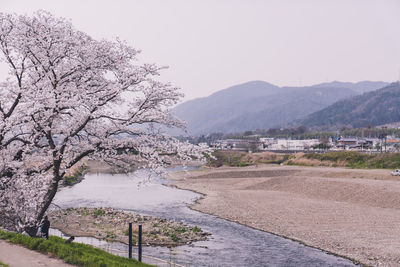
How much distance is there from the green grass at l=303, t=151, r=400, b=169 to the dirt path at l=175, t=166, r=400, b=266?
17.4m

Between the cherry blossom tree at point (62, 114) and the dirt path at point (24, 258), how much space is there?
97 cm

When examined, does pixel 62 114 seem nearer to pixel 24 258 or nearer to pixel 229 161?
pixel 24 258

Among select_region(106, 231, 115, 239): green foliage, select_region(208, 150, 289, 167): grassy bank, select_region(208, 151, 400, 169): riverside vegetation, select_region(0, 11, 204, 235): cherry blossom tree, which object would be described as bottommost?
select_region(106, 231, 115, 239): green foliage

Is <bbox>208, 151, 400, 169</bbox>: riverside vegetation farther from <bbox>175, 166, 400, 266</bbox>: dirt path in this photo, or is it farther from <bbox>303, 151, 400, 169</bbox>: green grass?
<bbox>175, 166, 400, 266</bbox>: dirt path

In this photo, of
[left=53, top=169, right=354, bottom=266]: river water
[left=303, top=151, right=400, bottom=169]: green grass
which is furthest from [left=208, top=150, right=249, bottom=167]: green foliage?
[left=53, top=169, right=354, bottom=266]: river water

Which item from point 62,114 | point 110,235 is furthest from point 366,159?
point 62,114

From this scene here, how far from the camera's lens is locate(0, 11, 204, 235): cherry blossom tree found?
15906 mm

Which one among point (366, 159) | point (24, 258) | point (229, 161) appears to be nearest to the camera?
point (24, 258)

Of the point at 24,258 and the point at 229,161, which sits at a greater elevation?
the point at 24,258

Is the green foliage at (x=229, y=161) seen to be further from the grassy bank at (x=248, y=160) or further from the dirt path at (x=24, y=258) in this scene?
the dirt path at (x=24, y=258)

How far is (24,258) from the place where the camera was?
51.8ft

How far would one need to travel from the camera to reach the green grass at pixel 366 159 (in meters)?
84.1

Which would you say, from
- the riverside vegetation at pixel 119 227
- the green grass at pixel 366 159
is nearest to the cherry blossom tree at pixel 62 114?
the riverside vegetation at pixel 119 227

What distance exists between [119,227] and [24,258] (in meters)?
19.6
